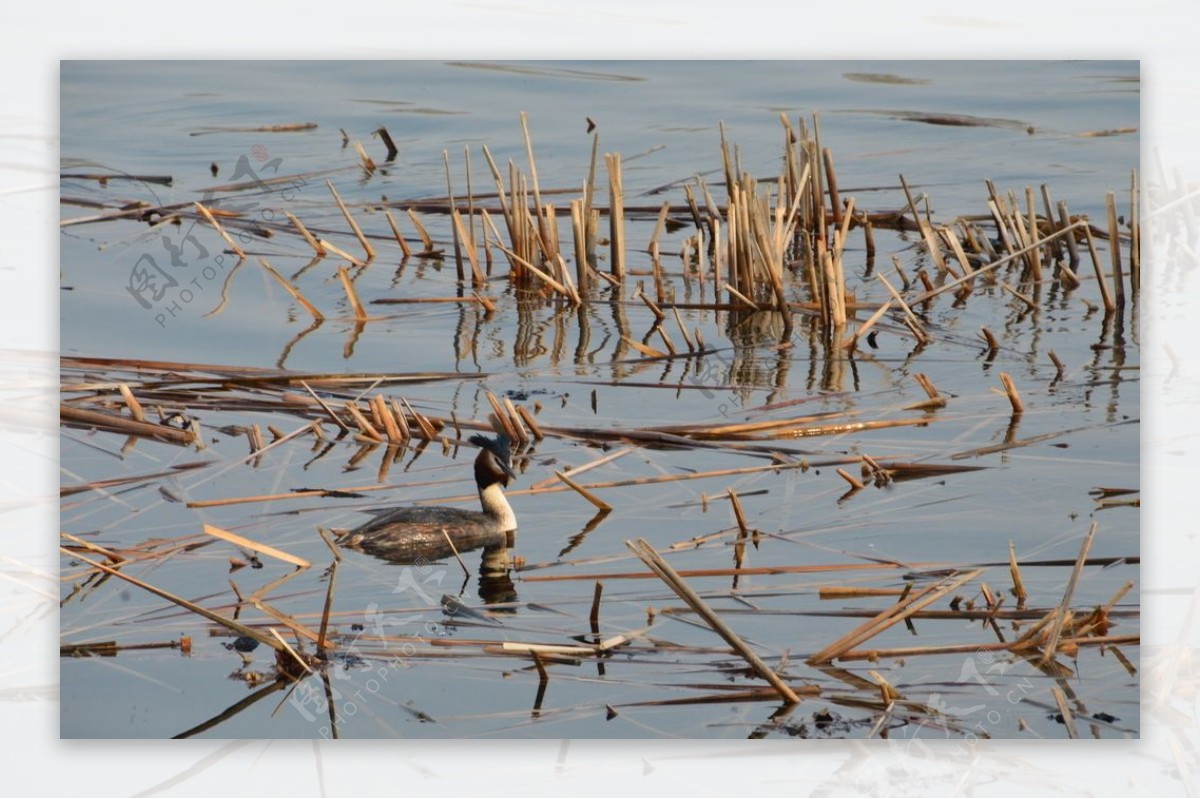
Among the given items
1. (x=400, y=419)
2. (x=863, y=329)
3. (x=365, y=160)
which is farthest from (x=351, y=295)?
(x=863, y=329)

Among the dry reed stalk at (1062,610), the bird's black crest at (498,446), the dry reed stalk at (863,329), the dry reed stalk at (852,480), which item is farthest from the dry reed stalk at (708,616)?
the dry reed stalk at (863,329)

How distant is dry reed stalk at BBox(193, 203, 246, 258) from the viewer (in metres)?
7.20

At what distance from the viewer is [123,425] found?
669 cm

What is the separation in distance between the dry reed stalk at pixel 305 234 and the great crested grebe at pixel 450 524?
1851mm

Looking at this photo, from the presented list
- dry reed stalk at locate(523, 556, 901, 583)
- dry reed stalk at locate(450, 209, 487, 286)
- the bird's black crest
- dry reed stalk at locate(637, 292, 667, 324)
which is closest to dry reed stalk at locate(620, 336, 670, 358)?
dry reed stalk at locate(637, 292, 667, 324)

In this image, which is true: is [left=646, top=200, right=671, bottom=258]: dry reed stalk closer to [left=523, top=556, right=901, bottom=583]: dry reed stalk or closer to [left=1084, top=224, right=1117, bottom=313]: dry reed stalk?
[left=1084, top=224, right=1117, bottom=313]: dry reed stalk

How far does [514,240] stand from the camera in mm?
8148

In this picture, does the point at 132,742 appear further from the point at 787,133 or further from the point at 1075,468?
the point at 787,133

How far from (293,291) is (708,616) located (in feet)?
11.8

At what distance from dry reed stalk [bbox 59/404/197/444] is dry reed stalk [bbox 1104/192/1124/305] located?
3.50m

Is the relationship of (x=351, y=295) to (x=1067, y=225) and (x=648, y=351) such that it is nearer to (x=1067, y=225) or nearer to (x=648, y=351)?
(x=648, y=351)

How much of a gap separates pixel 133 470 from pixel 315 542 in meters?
0.80

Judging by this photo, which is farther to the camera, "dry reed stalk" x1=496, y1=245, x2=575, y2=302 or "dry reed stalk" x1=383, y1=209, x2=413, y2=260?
"dry reed stalk" x1=383, y1=209, x2=413, y2=260

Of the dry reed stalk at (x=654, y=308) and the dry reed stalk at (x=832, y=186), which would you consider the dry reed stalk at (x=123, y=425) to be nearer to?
the dry reed stalk at (x=654, y=308)
